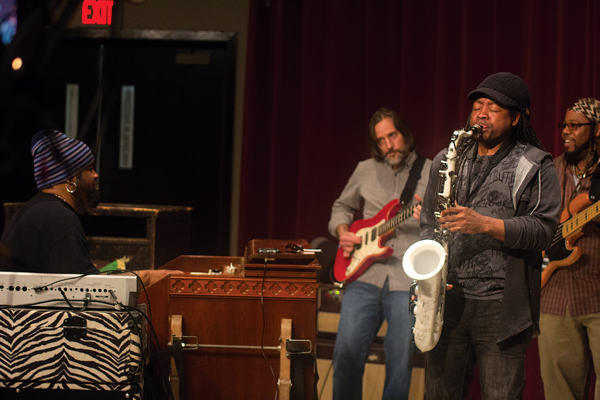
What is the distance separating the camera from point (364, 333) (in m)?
2.76

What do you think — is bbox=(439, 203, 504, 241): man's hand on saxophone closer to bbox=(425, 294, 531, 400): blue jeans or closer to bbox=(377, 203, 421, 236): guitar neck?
bbox=(425, 294, 531, 400): blue jeans

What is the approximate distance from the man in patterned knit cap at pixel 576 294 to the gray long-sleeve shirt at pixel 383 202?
0.76m

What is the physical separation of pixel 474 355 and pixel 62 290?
1.44 meters

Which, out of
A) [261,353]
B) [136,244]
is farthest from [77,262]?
[136,244]

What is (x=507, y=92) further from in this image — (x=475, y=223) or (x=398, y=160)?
(x=398, y=160)

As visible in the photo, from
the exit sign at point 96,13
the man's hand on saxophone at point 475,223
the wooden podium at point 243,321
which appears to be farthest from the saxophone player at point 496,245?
the exit sign at point 96,13

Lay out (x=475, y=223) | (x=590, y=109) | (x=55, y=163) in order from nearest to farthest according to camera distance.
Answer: (x=475, y=223) → (x=55, y=163) → (x=590, y=109)

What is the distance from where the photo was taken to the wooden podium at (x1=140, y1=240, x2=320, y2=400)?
208 cm

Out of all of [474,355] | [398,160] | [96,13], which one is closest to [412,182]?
[398,160]

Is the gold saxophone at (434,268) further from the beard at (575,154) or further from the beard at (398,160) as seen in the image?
the beard at (575,154)

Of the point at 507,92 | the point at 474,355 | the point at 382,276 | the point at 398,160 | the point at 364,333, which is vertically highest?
the point at 507,92

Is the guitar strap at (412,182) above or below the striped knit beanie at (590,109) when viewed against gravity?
below

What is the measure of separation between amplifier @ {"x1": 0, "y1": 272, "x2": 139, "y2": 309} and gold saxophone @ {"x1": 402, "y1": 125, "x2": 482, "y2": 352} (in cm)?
100

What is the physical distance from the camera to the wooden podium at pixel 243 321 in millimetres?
2084
